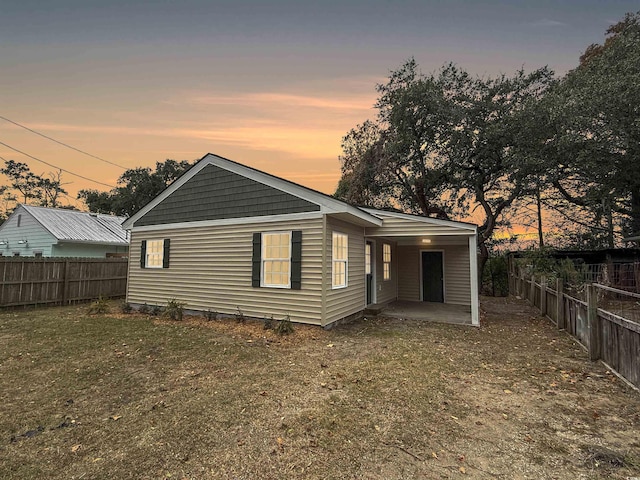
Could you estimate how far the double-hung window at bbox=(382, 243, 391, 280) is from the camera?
11.3m

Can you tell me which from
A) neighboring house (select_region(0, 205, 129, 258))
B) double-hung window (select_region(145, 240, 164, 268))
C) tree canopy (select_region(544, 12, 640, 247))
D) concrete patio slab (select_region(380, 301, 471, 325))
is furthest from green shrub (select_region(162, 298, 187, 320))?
tree canopy (select_region(544, 12, 640, 247))

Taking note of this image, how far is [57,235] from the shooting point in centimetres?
1611

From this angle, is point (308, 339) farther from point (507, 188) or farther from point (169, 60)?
point (507, 188)

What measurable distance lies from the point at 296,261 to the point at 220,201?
3271 millimetres

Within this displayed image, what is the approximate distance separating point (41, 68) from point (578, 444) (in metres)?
18.8

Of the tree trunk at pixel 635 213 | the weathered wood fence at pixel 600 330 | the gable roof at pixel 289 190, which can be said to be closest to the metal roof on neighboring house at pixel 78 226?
the gable roof at pixel 289 190

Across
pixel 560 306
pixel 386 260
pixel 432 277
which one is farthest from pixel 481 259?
pixel 560 306

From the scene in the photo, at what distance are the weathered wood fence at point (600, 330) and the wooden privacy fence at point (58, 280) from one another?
1538 cm

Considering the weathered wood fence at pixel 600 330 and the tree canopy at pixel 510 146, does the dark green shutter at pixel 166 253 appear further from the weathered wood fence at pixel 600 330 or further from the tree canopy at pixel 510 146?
the tree canopy at pixel 510 146

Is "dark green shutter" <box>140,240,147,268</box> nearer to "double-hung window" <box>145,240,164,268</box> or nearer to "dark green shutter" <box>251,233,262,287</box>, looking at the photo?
"double-hung window" <box>145,240,164,268</box>

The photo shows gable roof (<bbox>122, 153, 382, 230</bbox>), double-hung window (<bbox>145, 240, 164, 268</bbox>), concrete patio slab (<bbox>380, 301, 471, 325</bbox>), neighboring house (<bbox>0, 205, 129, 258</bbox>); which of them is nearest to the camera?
gable roof (<bbox>122, 153, 382, 230</bbox>)

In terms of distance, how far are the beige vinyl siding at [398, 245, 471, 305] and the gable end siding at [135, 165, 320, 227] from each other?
6640mm

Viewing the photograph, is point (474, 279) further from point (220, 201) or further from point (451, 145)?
point (451, 145)

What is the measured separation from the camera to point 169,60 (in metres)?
11.9
